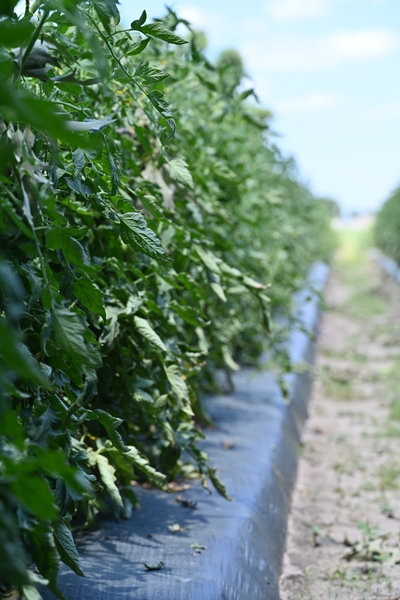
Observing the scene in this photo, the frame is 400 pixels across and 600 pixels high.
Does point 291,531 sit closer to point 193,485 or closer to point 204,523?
point 193,485

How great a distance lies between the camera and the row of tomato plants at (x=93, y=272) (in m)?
1.13

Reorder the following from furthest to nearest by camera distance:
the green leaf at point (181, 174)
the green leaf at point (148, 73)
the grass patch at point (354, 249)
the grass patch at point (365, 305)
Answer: the grass patch at point (354, 249)
the grass patch at point (365, 305)
the green leaf at point (181, 174)
the green leaf at point (148, 73)

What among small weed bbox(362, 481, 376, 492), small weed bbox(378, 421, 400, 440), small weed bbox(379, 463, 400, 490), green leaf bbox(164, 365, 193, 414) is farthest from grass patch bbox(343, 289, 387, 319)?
green leaf bbox(164, 365, 193, 414)

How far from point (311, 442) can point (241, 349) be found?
80 centimetres

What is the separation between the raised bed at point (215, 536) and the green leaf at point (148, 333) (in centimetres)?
59

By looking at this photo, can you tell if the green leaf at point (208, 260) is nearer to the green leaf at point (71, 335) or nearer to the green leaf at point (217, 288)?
the green leaf at point (217, 288)

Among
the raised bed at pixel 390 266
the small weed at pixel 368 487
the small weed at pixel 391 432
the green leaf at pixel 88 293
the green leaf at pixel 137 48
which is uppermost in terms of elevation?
the raised bed at pixel 390 266

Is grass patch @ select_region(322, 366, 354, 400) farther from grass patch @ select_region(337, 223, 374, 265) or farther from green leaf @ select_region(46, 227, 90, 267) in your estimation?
grass patch @ select_region(337, 223, 374, 265)

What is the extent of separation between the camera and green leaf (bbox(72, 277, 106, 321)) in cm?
148

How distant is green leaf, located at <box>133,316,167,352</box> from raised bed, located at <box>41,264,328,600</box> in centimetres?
59

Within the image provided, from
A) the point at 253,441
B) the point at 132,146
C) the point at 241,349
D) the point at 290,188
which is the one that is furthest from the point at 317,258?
the point at 132,146

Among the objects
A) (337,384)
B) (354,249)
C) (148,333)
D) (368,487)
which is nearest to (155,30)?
(148,333)

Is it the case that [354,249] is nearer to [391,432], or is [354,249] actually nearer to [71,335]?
[391,432]

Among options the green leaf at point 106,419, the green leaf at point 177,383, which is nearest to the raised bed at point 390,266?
the green leaf at point 177,383
